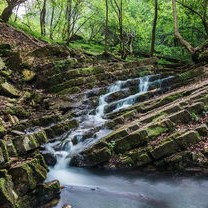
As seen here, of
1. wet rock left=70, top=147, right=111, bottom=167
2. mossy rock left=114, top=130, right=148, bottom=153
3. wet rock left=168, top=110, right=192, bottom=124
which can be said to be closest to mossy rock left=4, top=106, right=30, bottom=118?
wet rock left=70, top=147, right=111, bottom=167

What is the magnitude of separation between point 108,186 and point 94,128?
3575 millimetres

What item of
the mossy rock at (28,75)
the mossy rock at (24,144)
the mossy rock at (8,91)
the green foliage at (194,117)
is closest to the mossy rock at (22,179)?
the mossy rock at (24,144)

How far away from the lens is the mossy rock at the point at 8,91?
51.9ft

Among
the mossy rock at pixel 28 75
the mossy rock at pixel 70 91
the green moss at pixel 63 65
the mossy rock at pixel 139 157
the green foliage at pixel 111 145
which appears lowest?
the mossy rock at pixel 139 157

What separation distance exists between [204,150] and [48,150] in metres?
5.22

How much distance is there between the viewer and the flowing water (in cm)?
909

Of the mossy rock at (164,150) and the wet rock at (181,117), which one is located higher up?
the wet rock at (181,117)

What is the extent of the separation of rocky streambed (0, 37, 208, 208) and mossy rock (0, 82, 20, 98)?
5cm

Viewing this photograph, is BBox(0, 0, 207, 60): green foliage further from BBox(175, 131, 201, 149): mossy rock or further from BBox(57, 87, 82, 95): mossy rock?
BBox(175, 131, 201, 149): mossy rock

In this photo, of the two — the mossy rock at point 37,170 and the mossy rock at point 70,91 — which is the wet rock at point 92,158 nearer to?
the mossy rock at point 37,170

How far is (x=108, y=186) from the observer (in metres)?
10.4

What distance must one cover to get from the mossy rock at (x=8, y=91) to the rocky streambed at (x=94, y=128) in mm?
46

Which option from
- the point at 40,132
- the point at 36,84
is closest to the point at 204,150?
the point at 40,132

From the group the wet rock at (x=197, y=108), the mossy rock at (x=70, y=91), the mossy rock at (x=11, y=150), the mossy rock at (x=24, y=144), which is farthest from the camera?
the mossy rock at (x=70, y=91)
